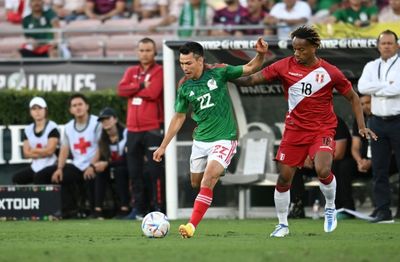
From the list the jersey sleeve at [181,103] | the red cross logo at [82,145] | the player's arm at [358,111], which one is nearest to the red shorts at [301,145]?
the player's arm at [358,111]

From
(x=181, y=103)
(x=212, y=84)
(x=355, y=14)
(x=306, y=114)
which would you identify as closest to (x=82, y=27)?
(x=355, y=14)

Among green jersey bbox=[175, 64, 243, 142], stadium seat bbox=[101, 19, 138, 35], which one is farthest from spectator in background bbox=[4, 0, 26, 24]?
green jersey bbox=[175, 64, 243, 142]

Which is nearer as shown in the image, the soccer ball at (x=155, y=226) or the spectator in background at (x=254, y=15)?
the soccer ball at (x=155, y=226)

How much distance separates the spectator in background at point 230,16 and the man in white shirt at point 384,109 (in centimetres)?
490

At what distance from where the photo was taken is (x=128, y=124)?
54.8ft

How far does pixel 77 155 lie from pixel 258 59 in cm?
654

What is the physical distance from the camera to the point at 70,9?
22.3m

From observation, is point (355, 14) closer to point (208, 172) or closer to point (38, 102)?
point (38, 102)

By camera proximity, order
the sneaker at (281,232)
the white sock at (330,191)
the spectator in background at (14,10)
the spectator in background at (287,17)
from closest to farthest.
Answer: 1. the sneaker at (281,232)
2. the white sock at (330,191)
3. the spectator in background at (287,17)
4. the spectator in background at (14,10)

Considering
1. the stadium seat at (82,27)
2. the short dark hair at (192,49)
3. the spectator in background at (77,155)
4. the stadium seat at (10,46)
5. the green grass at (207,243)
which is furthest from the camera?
the stadium seat at (10,46)

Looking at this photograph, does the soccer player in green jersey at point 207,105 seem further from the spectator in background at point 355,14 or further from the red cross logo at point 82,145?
the spectator in background at point 355,14

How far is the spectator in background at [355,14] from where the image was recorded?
18430 millimetres

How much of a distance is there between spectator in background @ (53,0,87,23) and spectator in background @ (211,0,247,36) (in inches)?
130

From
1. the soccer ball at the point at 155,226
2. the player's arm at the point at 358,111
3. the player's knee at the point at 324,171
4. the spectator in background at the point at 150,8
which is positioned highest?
the spectator in background at the point at 150,8
